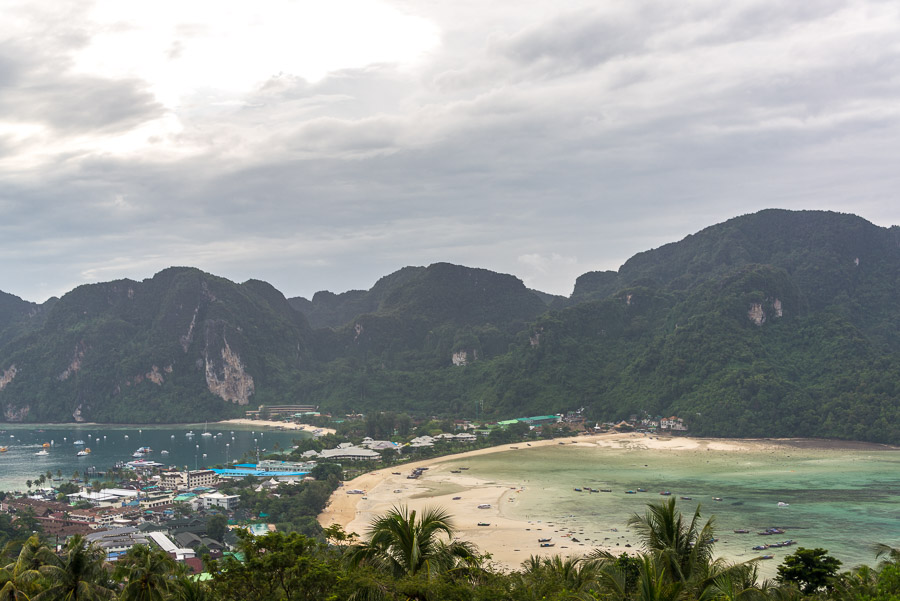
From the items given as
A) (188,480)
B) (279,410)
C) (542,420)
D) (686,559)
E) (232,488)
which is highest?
(686,559)

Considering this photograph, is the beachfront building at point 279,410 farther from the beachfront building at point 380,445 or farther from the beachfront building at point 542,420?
the beachfront building at point 542,420

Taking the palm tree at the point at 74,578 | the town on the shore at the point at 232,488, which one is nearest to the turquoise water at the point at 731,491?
the town on the shore at the point at 232,488

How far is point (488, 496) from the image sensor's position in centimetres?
6638

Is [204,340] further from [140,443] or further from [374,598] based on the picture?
[374,598]

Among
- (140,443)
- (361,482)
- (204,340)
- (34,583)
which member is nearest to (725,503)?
(361,482)

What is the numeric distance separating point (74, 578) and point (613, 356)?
142 m

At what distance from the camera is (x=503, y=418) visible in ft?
448

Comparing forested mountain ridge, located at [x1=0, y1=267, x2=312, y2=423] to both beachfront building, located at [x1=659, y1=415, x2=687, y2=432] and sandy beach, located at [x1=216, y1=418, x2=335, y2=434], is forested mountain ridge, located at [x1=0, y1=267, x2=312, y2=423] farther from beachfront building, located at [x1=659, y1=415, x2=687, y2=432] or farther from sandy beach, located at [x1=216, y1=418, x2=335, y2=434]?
beachfront building, located at [x1=659, y1=415, x2=687, y2=432]

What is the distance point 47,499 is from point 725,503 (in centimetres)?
6388

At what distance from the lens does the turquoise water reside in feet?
160

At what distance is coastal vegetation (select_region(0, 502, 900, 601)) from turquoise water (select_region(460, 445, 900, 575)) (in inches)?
1229

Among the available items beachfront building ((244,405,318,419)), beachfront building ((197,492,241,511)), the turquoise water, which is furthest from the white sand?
beachfront building ((244,405,318,419))

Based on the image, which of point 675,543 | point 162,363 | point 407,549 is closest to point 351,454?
point 675,543

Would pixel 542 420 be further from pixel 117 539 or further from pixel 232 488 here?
pixel 117 539
